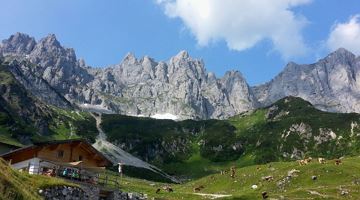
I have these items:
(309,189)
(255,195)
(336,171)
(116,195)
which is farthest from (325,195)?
(116,195)

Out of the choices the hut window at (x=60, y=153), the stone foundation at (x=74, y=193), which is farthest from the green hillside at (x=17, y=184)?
the hut window at (x=60, y=153)

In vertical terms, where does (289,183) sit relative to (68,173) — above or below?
above

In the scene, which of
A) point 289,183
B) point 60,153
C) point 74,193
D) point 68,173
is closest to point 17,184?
point 74,193

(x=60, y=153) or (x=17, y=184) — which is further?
(x=60, y=153)

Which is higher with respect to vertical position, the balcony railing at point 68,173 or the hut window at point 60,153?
the hut window at point 60,153

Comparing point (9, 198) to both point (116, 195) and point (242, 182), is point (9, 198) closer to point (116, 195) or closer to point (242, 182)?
point (116, 195)

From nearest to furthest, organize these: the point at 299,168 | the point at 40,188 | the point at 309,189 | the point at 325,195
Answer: the point at 40,188, the point at 325,195, the point at 309,189, the point at 299,168

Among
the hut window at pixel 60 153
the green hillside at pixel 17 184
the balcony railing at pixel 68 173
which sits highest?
the hut window at pixel 60 153

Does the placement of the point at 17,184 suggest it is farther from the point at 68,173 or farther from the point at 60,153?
the point at 60,153

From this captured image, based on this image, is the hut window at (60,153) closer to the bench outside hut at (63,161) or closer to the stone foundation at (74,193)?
the bench outside hut at (63,161)

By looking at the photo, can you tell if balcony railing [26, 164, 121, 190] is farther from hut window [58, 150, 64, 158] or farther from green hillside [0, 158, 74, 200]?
green hillside [0, 158, 74, 200]

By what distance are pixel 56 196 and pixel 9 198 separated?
1157 cm

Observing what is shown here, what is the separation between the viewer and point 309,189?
87875 millimetres

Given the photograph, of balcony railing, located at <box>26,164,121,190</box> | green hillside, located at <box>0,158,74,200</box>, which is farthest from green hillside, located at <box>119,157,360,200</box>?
green hillside, located at <box>0,158,74,200</box>
